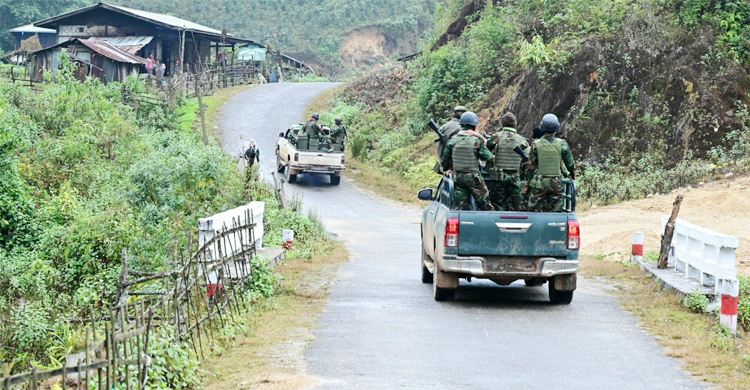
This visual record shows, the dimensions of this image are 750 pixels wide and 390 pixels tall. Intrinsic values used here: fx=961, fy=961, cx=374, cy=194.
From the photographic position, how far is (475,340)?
10.7 meters

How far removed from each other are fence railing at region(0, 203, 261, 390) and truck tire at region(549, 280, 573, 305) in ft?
13.7

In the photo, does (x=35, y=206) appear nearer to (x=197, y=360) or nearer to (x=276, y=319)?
(x=276, y=319)

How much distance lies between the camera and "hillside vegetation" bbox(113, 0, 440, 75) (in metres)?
83.2

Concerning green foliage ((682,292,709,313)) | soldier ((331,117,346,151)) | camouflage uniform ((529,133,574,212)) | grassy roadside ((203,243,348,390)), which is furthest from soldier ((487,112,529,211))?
soldier ((331,117,346,151))

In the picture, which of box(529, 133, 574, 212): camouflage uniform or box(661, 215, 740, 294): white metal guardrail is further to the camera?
box(529, 133, 574, 212): camouflage uniform

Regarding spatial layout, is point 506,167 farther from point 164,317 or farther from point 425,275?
point 164,317

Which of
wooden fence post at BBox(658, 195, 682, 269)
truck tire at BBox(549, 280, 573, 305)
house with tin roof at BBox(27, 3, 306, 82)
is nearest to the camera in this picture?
truck tire at BBox(549, 280, 573, 305)

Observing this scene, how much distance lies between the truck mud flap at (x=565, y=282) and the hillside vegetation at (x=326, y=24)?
69699mm

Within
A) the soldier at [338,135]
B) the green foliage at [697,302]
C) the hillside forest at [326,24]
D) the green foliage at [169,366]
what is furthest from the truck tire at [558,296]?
the hillside forest at [326,24]

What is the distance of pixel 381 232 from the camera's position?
A: 79.7ft

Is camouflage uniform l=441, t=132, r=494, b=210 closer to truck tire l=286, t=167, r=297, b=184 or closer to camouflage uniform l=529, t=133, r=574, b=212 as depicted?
camouflage uniform l=529, t=133, r=574, b=212

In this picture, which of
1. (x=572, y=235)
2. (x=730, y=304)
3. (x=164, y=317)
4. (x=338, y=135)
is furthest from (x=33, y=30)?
(x=730, y=304)

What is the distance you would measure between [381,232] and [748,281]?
1162 cm

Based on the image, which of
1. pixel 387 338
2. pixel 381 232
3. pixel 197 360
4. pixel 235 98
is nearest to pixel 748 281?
pixel 387 338
